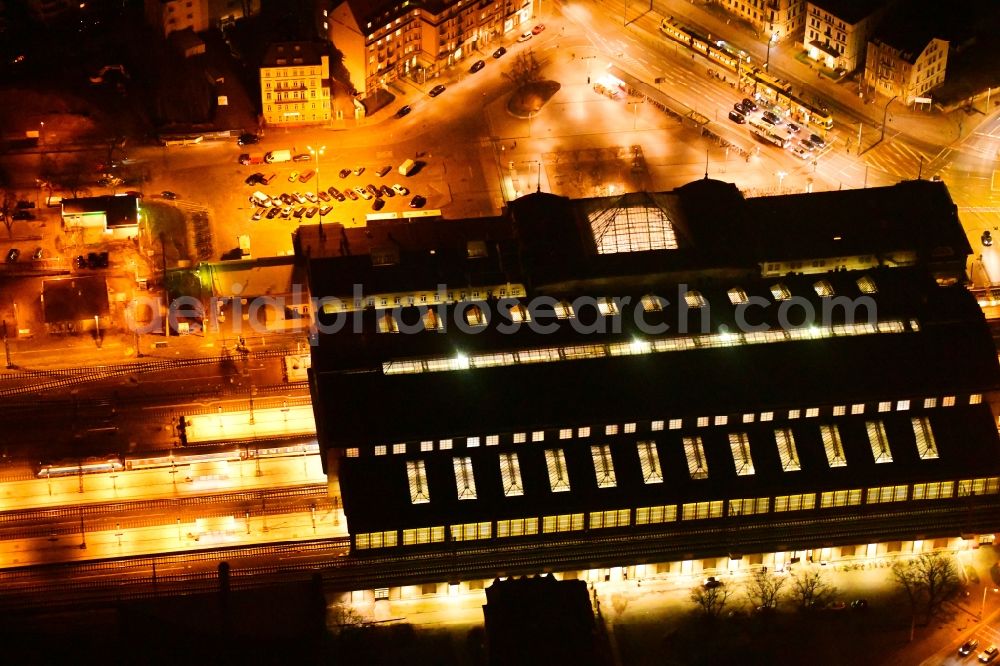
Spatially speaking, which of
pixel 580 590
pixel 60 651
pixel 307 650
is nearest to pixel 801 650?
pixel 580 590

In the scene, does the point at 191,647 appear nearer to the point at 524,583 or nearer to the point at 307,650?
the point at 307,650

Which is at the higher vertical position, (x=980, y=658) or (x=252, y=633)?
(x=252, y=633)

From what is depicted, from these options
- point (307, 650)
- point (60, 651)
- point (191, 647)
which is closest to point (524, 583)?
point (307, 650)

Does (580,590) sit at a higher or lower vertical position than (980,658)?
higher

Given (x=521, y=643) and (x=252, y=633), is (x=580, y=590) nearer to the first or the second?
(x=521, y=643)

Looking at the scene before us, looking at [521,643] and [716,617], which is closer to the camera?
[521,643]

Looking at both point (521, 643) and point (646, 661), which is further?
point (646, 661)

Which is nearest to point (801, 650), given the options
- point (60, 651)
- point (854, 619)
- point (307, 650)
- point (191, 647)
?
point (854, 619)
